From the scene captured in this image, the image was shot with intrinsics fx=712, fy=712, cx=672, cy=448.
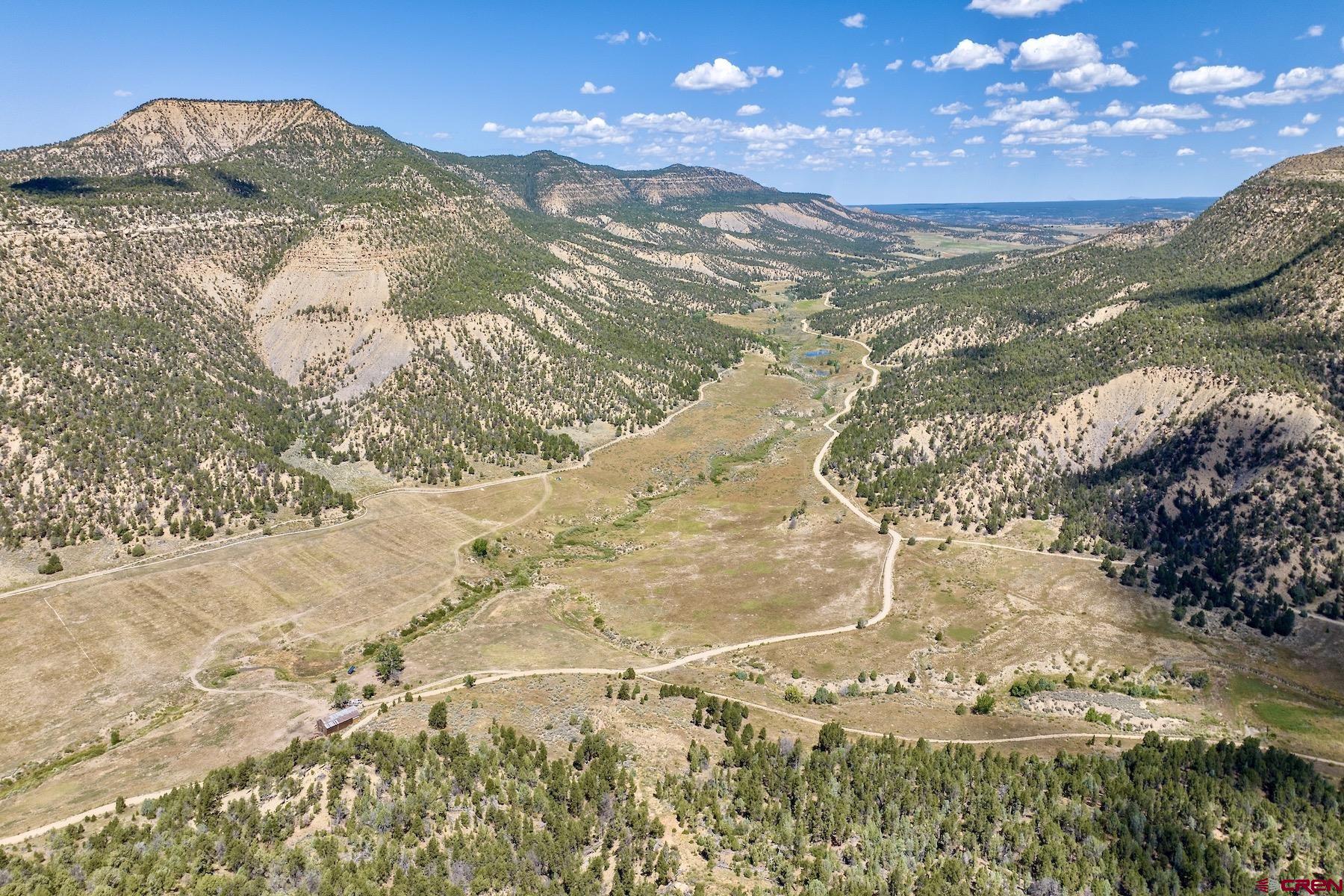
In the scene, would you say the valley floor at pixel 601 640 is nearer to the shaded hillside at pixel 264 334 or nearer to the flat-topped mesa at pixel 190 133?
the shaded hillside at pixel 264 334

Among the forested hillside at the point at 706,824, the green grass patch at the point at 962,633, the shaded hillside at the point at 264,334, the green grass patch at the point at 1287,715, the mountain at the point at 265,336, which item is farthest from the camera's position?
the shaded hillside at the point at 264,334

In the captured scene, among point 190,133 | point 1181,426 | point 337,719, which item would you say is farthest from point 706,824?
point 190,133

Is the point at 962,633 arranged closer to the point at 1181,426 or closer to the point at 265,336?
the point at 1181,426

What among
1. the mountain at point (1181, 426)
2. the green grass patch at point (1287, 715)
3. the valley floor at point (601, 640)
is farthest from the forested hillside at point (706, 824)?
the mountain at point (1181, 426)

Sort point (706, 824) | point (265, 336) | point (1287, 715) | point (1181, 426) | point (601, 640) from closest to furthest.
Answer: point (706, 824) < point (1287, 715) < point (601, 640) < point (1181, 426) < point (265, 336)

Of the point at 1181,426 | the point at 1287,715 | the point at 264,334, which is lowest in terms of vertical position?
the point at 1287,715

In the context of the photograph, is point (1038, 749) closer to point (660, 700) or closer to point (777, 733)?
point (777, 733)
